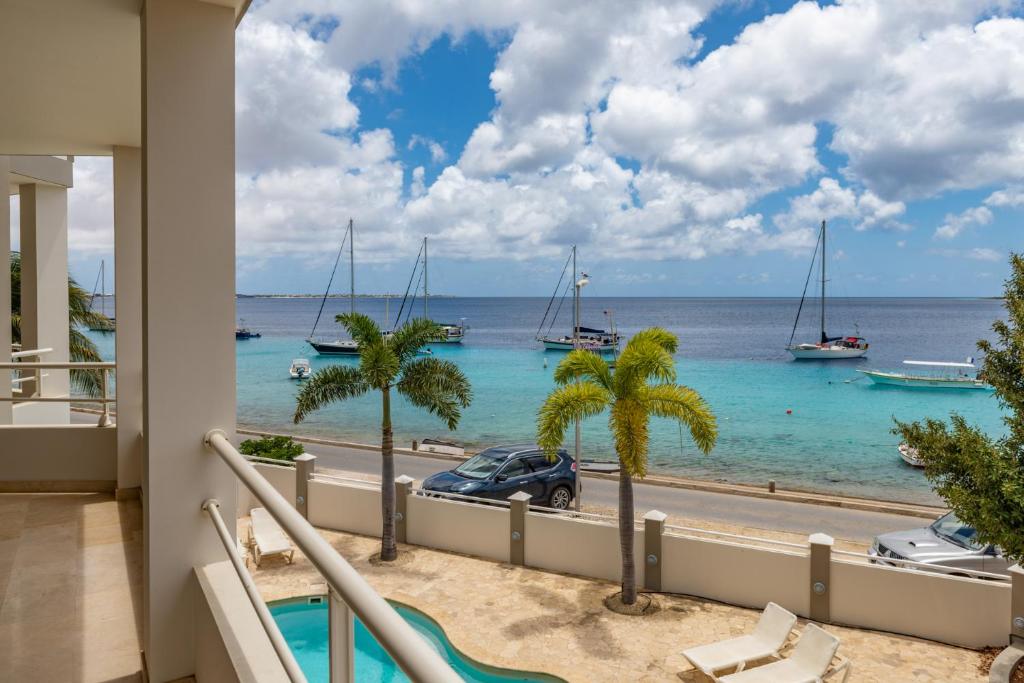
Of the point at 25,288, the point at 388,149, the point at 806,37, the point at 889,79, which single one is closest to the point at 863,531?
the point at 25,288

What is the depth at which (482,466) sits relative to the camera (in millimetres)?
15383

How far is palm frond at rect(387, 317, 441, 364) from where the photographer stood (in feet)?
43.3

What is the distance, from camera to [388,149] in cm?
12769

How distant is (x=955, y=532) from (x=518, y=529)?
23.4 feet

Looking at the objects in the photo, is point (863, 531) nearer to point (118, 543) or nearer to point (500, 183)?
point (118, 543)

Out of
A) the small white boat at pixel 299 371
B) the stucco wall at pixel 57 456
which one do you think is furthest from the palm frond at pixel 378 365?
the small white boat at pixel 299 371

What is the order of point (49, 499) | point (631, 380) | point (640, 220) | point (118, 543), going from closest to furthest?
point (118, 543) < point (49, 499) < point (631, 380) < point (640, 220)

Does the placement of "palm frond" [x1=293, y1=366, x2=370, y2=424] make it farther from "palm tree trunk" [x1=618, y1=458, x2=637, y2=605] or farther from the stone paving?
"palm tree trunk" [x1=618, y1=458, x2=637, y2=605]

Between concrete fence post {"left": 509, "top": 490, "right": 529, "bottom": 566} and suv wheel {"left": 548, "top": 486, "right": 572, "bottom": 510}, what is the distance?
3857 millimetres

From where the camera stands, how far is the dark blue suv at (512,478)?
14.8 m

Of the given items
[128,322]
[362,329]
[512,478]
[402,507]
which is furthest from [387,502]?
[128,322]

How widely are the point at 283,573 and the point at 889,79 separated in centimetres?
11956

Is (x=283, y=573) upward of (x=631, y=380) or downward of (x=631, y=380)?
downward

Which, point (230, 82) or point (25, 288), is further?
point (25, 288)
